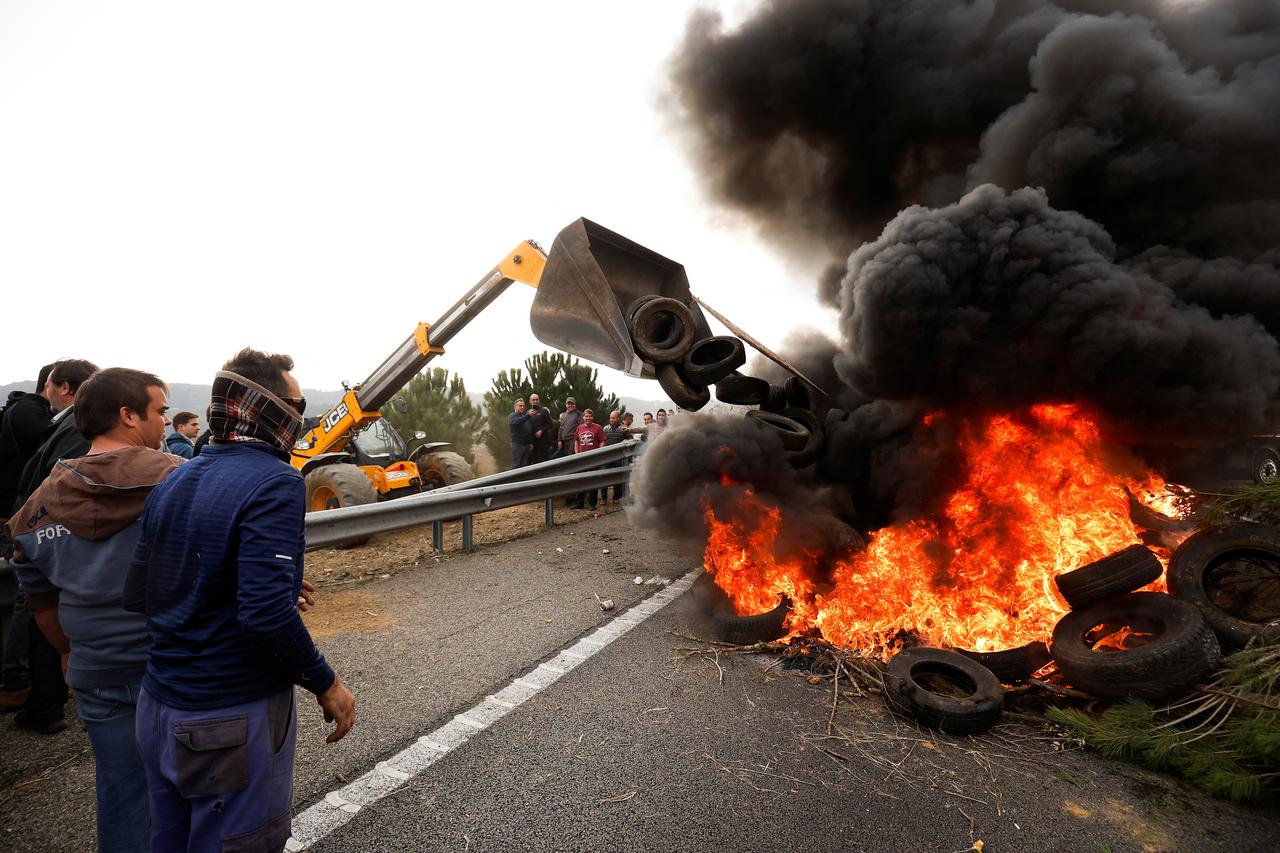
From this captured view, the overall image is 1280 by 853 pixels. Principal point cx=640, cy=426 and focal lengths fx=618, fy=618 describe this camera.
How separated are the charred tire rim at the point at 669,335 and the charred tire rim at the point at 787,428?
1531 millimetres

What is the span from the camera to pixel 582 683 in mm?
4062

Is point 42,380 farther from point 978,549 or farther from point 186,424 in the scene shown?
point 978,549

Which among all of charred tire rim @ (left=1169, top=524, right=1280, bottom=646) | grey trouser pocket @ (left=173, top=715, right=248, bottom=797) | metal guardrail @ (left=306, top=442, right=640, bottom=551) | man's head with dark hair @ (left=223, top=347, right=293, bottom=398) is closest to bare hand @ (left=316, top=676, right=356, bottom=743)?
grey trouser pocket @ (left=173, top=715, right=248, bottom=797)

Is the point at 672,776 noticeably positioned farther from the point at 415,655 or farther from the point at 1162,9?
the point at 1162,9

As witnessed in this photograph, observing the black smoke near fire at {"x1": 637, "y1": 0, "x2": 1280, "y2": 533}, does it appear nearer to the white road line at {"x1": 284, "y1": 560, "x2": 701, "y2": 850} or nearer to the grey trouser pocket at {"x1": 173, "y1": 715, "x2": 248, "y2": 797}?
the white road line at {"x1": 284, "y1": 560, "x2": 701, "y2": 850}

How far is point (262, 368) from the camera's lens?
6.98ft

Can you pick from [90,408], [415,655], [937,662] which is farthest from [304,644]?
[937,662]

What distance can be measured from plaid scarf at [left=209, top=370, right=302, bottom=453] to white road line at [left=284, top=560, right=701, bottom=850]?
170cm

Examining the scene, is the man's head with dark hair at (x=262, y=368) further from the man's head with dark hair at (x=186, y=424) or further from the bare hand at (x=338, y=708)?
the man's head with dark hair at (x=186, y=424)

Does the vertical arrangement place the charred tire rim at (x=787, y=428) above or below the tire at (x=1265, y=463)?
above

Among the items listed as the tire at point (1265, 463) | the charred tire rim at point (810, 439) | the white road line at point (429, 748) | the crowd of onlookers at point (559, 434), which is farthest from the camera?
the crowd of onlookers at point (559, 434)

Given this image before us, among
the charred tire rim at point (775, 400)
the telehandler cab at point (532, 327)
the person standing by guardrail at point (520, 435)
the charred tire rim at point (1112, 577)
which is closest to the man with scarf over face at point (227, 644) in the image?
the telehandler cab at point (532, 327)

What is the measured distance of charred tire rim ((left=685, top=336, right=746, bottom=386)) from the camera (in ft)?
17.8

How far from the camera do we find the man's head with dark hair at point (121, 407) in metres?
2.40
